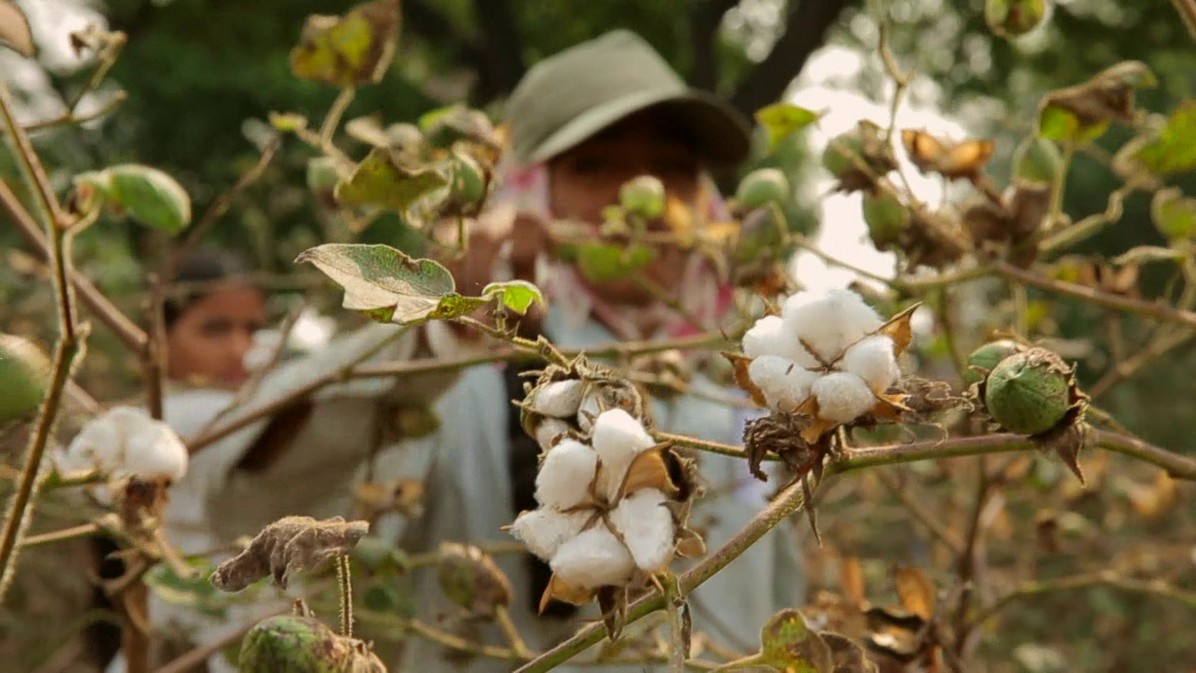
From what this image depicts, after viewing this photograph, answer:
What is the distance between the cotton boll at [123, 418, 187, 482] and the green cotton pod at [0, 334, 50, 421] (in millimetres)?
154

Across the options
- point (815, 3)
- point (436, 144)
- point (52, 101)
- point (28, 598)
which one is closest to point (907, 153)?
point (436, 144)

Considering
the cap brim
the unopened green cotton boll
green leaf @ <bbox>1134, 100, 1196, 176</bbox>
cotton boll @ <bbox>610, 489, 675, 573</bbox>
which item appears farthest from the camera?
the cap brim

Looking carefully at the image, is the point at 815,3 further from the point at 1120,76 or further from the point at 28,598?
the point at 1120,76

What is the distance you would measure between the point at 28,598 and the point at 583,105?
1239 millimetres

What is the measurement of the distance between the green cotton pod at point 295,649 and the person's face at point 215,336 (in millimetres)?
1375

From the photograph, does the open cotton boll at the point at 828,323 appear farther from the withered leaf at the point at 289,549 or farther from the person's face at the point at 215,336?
the person's face at the point at 215,336

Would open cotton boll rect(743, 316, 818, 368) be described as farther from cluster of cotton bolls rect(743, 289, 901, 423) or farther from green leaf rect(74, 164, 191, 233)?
green leaf rect(74, 164, 191, 233)

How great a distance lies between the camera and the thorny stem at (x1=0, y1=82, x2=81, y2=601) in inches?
14.4

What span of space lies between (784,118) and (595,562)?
1.25 ft

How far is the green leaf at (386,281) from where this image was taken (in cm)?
33

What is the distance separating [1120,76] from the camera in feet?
1.90

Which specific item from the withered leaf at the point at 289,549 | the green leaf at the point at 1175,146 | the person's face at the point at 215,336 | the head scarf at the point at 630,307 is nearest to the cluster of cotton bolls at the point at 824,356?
the withered leaf at the point at 289,549

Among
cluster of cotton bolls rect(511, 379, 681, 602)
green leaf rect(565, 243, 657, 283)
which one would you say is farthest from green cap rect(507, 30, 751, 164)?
cluster of cotton bolls rect(511, 379, 681, 602)

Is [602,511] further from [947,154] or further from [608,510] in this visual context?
[947,154]
